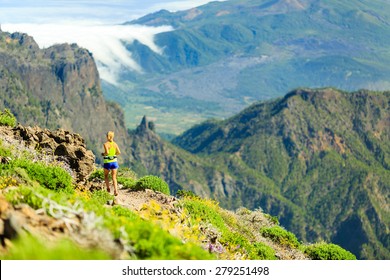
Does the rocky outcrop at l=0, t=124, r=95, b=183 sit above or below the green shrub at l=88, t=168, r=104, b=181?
above

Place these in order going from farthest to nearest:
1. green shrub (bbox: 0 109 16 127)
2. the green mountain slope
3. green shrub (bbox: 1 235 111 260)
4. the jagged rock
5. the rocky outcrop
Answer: green shrub (bbox: 0 109 16 127) → the jagged rock → the rocky outcrop → the green mountain slope → green shrub (bbox: 1 235 111 260)

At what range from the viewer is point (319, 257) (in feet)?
104

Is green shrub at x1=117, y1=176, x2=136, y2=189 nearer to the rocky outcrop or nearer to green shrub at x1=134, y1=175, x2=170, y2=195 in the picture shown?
green shrub at x1=134, y1=175, x2=170, y2=195

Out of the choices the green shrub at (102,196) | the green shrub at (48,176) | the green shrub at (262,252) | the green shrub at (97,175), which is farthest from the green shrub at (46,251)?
the green shrub at (97,175)

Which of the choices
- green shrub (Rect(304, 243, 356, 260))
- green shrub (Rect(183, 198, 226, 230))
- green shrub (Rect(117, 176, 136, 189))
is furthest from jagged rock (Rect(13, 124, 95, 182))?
green shrub (Rect(304, 243, 356, 260))

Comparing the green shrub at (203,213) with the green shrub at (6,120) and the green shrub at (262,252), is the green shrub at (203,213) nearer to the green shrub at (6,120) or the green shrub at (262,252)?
the green shrub at (262,252)

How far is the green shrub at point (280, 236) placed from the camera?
107ft

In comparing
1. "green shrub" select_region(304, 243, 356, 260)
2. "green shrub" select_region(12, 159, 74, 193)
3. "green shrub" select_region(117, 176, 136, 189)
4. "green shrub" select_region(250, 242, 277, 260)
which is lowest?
"green shrub" select_region(304, 243, 356, 260)

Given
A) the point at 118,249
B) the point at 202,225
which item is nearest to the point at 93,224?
the point at 118,249

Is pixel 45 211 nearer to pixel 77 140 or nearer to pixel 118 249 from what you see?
pixel 118 249

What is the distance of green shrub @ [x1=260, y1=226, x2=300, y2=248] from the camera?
32719 millimetres

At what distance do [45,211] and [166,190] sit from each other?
692 inches
